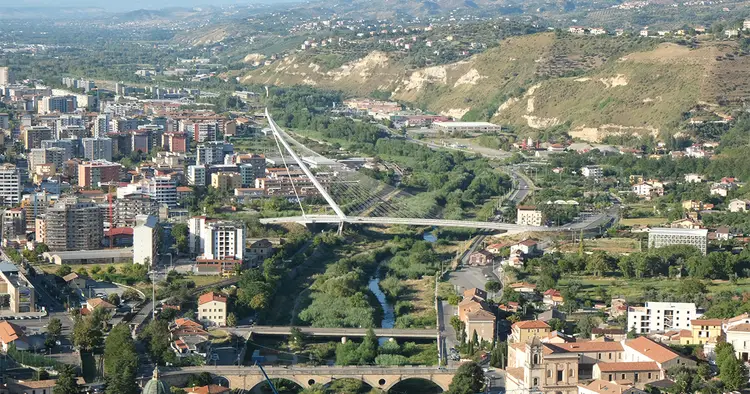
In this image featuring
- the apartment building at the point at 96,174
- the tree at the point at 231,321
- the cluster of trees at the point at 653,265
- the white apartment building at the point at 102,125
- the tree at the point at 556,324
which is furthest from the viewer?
the white apartment building at the point at 102,125

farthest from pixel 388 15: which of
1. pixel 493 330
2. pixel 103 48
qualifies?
pixel 493 330

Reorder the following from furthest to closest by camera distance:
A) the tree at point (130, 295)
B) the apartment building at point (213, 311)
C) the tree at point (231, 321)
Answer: the tree at point (130, 295) → the apartment building at point (213, 311) → the tree at point (231, 321)

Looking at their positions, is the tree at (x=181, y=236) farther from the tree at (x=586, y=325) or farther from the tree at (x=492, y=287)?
the tree at (x=586, y=325)

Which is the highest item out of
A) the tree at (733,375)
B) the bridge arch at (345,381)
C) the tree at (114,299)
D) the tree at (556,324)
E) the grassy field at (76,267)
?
the tree at (733,375)

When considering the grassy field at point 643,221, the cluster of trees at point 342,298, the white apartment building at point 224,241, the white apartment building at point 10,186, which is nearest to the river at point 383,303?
the cluster of trees at point 342,298

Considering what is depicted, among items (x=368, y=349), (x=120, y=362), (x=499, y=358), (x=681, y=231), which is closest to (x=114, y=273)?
(x=368, y=349)

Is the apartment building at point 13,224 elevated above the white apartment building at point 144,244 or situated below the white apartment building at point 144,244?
below

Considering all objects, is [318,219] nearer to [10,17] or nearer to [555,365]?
[555,365]
